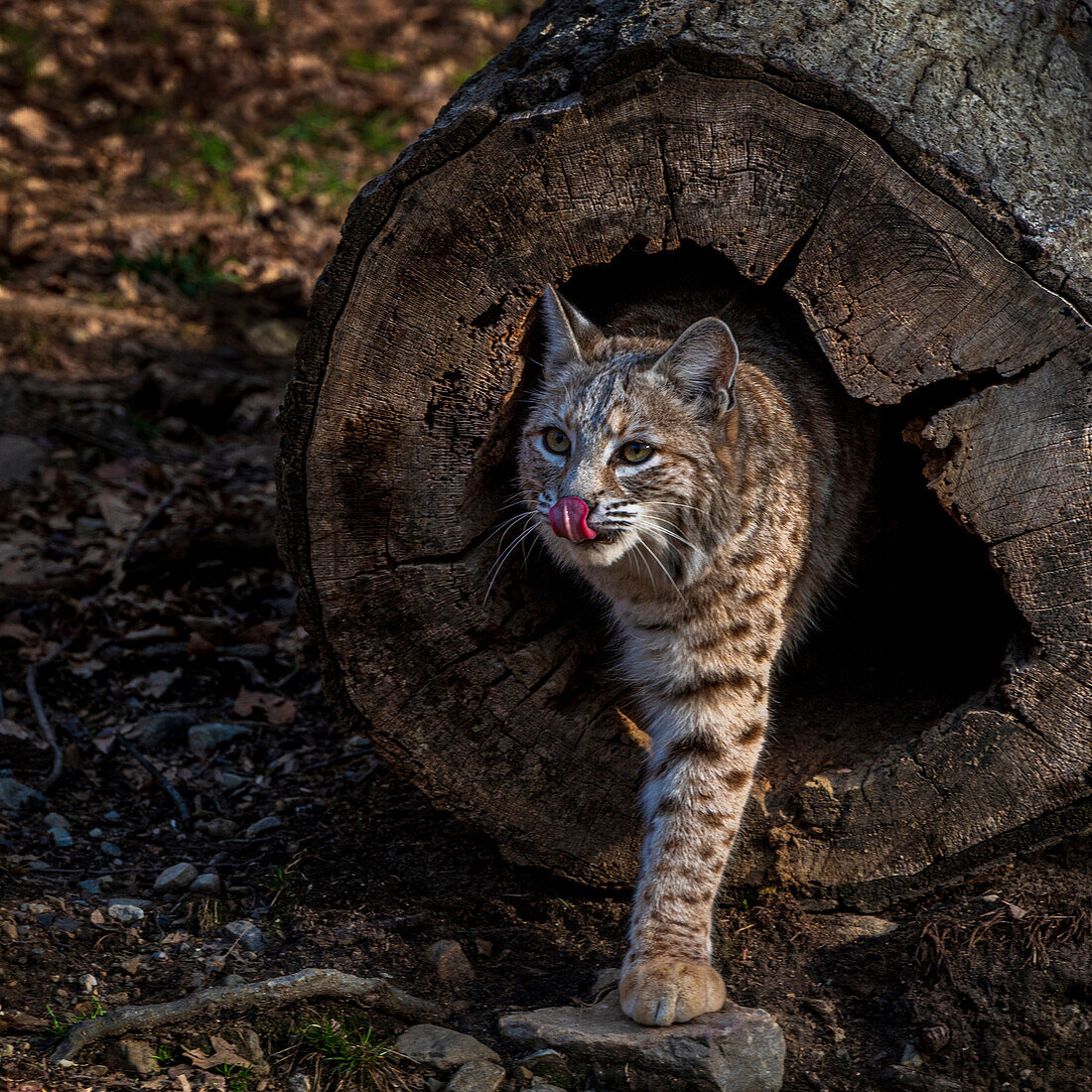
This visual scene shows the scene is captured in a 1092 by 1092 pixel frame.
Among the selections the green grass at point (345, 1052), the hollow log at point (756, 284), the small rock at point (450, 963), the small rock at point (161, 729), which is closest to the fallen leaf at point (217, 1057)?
the green grass at point (345, 1052)

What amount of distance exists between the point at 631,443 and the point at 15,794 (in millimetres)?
2364

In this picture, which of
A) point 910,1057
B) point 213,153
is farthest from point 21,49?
point 910,1057

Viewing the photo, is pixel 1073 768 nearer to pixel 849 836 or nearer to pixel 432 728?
pixel 849 836

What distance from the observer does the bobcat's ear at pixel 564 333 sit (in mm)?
3283

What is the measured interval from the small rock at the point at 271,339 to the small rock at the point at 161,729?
279cm

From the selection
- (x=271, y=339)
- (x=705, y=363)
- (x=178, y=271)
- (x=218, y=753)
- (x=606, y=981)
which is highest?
(x=178, y=271)

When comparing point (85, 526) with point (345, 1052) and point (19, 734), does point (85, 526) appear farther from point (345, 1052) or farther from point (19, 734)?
A: point (345, 1052)

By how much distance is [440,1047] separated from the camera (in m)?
2.86

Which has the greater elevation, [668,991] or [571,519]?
[571,519]

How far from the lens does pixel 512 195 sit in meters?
3.17

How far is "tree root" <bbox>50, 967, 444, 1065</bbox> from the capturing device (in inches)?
108

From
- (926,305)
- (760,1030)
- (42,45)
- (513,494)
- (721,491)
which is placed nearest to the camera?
(760,1030)

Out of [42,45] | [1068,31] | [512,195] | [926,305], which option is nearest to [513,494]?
[512,195]

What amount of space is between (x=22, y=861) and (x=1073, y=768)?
3.07 m
